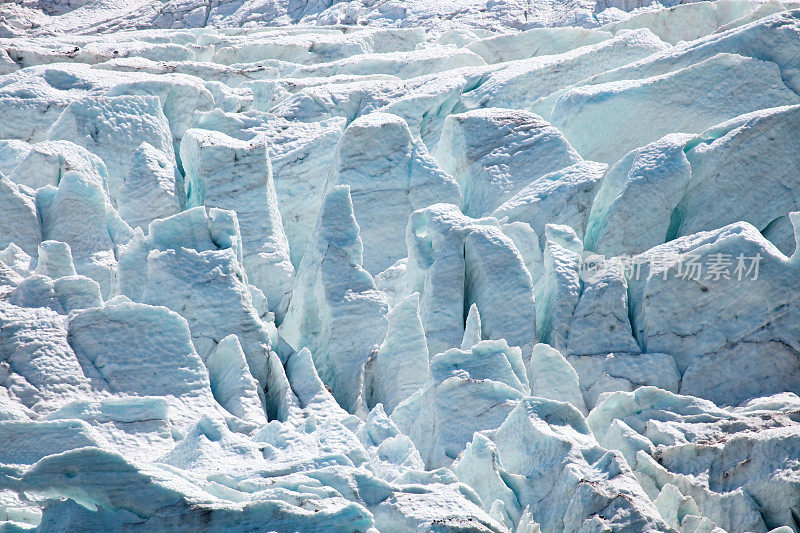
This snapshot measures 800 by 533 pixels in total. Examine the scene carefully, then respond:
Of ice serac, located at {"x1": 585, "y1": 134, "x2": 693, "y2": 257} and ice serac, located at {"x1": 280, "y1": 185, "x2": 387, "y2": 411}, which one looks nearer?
ice serac, located at {"x1": 280, "y1": 185, "x2": 387, "y2": 411}

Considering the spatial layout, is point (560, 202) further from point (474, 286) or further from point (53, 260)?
point (53, 260)

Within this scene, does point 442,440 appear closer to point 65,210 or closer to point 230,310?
point 230,310

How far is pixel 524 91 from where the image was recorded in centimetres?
1578

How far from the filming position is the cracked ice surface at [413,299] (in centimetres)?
596

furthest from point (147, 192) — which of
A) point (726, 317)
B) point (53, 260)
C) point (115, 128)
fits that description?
point (726, 317)

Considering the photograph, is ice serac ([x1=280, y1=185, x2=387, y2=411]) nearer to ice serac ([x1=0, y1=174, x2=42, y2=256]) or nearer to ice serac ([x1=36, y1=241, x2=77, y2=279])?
ice serac ([x1=36, y1=241, x2=77, y2=279])

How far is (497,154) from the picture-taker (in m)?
12.9

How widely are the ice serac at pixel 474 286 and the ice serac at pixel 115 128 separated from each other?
5551mm

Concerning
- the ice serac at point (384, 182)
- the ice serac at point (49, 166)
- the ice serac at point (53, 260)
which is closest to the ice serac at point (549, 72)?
the ice serac at point (384, 182)

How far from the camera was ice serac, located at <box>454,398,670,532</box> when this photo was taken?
5.86 metres

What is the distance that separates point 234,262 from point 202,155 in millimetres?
3232

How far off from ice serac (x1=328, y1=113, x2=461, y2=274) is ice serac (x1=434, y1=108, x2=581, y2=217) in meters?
0.45

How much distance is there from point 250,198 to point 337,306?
109 inches

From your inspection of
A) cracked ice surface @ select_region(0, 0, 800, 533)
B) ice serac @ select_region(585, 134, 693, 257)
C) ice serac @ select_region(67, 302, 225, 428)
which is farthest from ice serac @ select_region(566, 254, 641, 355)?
ice serac @ select_region(67, 302, 225, 428)
